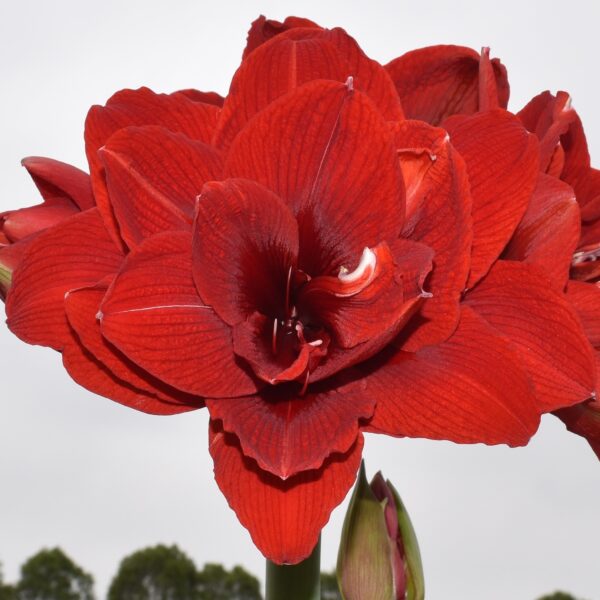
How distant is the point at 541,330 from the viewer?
0.72 metres

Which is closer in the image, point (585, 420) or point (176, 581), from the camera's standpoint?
point (585, 420)

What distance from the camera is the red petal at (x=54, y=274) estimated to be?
2.40 feet

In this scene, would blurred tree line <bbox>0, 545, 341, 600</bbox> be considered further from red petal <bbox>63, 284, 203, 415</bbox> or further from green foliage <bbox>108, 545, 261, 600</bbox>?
red petal <bbox>63, 284, 203, 415</bbox>

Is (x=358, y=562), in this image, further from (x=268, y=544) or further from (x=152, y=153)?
(x=152, y=153)

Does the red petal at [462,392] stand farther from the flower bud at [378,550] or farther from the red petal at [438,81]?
the red petal at [438,81]

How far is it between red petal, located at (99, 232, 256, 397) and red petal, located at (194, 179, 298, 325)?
0.7 inches

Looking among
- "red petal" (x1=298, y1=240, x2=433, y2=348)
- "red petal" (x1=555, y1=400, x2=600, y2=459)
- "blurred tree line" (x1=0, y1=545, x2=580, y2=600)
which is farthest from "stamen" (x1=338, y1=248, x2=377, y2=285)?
"blurred tree line" (x1=0, y1=545, x2=580, y2=600)

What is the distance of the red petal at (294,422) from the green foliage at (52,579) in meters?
2.57

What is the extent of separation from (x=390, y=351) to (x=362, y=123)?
0.17m

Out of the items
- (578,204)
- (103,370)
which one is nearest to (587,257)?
(578,204)

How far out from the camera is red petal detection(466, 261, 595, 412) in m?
0.70

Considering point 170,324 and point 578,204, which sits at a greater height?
point 578,204

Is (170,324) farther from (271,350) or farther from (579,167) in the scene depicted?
(579,167)

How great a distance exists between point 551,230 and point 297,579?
13.3 inches
